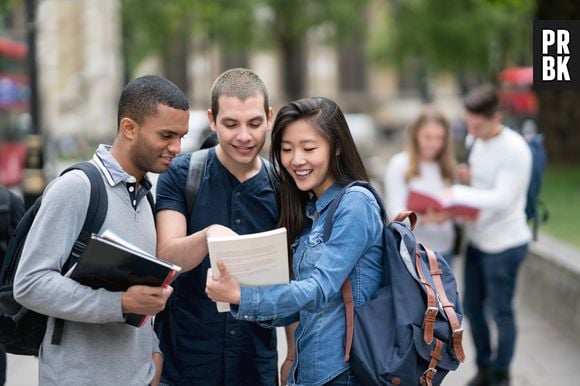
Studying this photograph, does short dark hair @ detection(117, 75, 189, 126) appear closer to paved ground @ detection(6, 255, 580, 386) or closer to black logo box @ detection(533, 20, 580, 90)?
black logo box @ detection(533, 20, 580, 90)

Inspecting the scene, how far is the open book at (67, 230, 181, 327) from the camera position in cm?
289

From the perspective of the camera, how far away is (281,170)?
3521 mm

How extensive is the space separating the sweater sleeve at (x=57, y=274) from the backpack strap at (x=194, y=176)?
70cm

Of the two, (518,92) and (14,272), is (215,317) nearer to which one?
(14,272)

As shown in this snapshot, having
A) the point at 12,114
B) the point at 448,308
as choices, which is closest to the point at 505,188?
the point at 448,308

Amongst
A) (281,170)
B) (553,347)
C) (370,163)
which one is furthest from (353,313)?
(370,163)

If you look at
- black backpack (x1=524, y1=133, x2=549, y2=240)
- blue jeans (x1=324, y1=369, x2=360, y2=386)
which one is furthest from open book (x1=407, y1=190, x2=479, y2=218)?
blue jeans (x1=324, y1=369, x2=360, y2=386)

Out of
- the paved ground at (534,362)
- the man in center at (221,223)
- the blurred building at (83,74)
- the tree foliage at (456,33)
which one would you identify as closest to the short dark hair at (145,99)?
the man in center at (221,223)

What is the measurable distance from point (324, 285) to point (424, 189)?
3.30 meters

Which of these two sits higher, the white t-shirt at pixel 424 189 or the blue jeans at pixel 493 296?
the white t-shirt at pixel 424 189

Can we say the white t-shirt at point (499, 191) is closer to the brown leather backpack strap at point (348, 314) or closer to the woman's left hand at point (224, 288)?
the brown leather backpack strap at point (348, 314)

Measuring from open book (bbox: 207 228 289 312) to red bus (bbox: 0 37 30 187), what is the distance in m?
19.4

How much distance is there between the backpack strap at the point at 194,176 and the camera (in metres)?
3.68

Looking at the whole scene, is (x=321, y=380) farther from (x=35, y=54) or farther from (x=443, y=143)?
(x=35, y=54)
